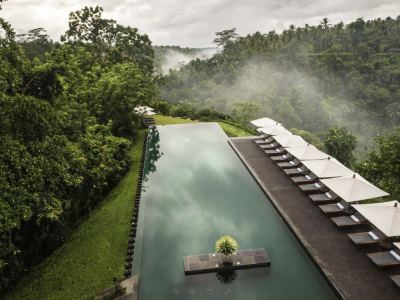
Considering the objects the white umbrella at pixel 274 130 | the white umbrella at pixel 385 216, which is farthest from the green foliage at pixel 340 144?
the white umbrella at pixel 385 216

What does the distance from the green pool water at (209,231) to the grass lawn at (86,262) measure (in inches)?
29.5

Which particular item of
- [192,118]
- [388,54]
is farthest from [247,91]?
[388,54]

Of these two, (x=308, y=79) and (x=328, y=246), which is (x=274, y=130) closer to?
(x=328, y=246)

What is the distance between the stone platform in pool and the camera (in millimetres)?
10086

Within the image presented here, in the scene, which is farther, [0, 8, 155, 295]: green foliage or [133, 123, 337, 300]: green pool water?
[133, 123, 337, 300]: green pool water

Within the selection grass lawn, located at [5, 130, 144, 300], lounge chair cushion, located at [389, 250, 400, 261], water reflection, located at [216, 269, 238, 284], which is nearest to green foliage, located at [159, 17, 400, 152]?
grass lawn, located at [5, 130, 144, 300]

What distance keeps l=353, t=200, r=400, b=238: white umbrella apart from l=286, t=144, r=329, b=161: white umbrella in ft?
16.9

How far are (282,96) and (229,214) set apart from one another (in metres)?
45.8

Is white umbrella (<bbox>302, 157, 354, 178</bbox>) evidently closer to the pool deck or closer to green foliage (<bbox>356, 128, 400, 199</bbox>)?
the pool deck

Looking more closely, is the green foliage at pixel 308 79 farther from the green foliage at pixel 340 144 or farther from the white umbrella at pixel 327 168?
the white umbrella at pixel 327 168

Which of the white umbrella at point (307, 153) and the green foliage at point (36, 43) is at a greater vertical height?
the green foliage at point (36, 43)

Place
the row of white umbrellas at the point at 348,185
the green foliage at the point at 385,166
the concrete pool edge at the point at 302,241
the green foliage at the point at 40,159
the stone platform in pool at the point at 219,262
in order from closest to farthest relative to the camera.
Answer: the green foliage at the point at 40,159
the concrete pool edge at the point at 302,241
the stone platform in pool at the point at 219,262
the row of white umbrellas at the point at 348,185
the green foliage at the point at 385,166

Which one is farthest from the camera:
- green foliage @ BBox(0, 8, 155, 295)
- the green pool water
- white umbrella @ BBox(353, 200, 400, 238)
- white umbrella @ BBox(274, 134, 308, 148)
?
white umbrella @ BBox(274, 134, 308, 148)

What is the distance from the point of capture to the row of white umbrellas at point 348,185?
1034cm
